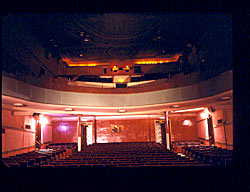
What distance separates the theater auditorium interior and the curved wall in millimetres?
55

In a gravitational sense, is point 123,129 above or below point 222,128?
below

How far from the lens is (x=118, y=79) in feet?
52.9

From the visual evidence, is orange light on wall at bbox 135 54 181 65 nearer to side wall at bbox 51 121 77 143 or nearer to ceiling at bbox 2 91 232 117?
ceiling at bbox 2 91 232 117

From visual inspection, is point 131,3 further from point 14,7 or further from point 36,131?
point 36,131


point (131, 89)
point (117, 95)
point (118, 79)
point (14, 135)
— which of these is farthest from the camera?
point (118, 79)

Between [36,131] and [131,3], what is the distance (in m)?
15.7

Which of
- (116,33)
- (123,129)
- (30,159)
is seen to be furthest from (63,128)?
(116,33)

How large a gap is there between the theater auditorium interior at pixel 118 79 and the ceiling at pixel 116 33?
50 mm

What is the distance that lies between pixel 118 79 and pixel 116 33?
271 inches

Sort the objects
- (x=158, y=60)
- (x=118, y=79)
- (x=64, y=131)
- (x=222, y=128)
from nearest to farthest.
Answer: (x=222, y=128)
(x=158, y=60)
(x=118, y=79)
(x=64, y=131)

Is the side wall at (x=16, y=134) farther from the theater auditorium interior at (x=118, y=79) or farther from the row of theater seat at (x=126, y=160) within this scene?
the row of theater seat at (x=126, y=160)

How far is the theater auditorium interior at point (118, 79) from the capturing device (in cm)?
802

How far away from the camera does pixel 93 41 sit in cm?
1039

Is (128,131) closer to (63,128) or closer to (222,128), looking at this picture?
(63,128)
